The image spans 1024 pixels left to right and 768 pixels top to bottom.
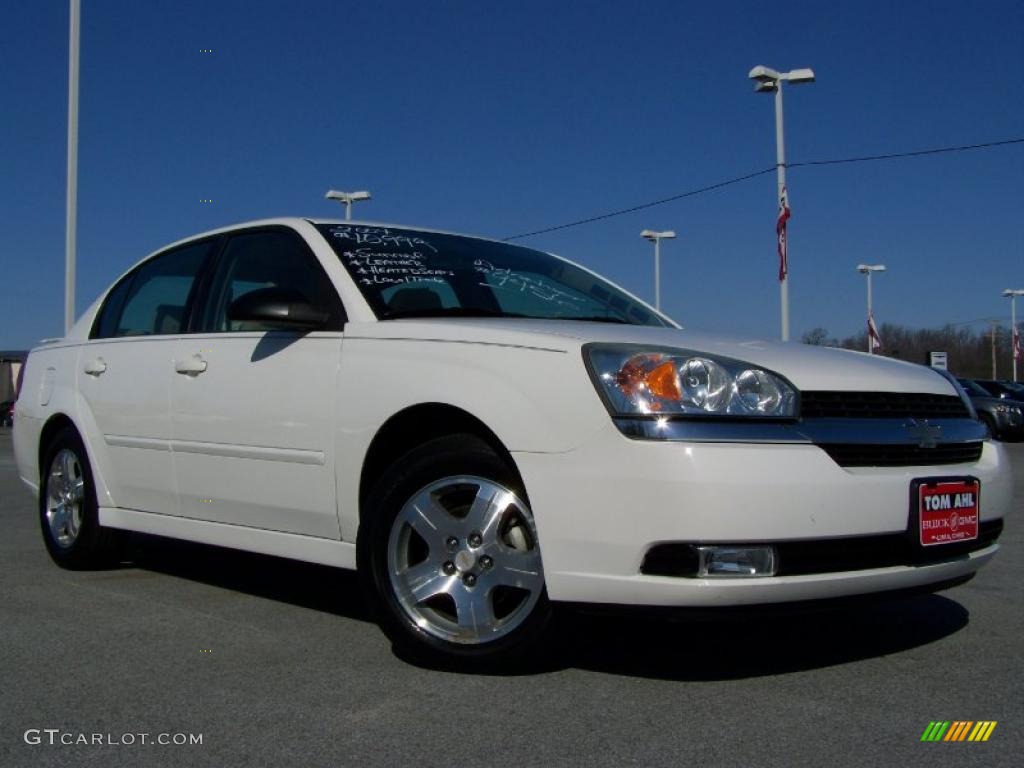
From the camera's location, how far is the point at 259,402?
4.23 m

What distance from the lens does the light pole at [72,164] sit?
64.8 feet

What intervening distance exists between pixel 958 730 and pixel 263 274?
3.16 metres

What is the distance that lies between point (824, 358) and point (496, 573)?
128cm

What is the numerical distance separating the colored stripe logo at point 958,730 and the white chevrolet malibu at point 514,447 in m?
0.44

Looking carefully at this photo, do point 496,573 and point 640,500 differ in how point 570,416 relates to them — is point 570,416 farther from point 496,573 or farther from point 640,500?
point 496,573

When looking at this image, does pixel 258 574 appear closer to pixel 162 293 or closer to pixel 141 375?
pixel 141 375

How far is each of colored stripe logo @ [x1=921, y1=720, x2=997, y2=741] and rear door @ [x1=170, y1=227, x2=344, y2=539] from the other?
6.70 ft

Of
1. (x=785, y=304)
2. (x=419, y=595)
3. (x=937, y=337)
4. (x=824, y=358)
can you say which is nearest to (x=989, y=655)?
(x=824, y=358)

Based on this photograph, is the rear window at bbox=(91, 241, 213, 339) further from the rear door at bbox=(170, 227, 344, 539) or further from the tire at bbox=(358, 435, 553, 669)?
the tire at bbox=(358, 435, 553, 669)

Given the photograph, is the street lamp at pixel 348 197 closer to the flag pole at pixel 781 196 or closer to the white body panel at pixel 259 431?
the flag pole at pixel 781 196

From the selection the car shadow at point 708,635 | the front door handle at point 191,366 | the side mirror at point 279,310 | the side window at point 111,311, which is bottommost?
the car shadow at point 708,635

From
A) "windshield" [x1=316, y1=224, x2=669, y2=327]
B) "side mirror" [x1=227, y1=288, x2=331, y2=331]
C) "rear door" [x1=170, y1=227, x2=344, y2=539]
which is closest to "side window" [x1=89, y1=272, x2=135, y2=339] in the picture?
"rear door" [x1=170, y1=227, x2=344, y2=539]

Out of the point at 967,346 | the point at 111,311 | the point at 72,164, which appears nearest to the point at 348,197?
the point at 72,164

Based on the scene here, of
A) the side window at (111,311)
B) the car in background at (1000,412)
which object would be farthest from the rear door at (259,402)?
the car in background at (1000,412)
